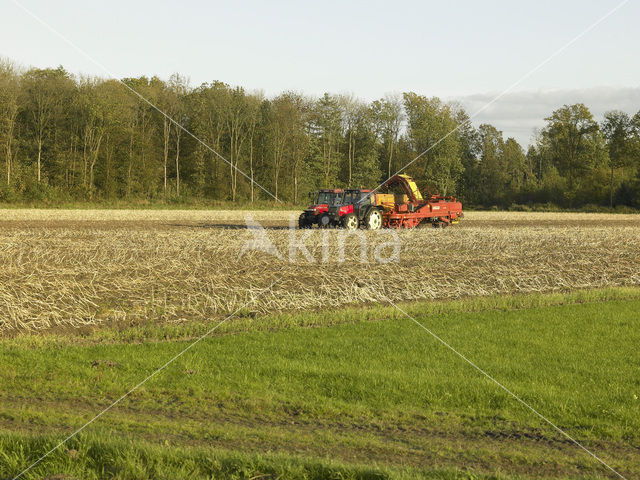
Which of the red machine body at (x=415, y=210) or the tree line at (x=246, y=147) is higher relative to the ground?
the tree line at (x=246, y=147)

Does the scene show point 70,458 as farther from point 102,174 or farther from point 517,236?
point 102,174

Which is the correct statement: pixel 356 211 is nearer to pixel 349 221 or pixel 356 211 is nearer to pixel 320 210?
pixel 349 221

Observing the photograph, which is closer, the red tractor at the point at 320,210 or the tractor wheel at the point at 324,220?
the tractor wheel at the point at 324,220

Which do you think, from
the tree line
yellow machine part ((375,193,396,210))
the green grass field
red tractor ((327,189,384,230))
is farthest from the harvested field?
the tree line

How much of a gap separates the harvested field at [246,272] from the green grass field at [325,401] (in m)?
1.49

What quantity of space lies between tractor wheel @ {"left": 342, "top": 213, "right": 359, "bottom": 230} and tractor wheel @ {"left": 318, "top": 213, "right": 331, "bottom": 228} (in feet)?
2.81

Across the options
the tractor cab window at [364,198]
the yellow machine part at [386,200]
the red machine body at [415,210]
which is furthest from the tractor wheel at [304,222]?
the red machine body at [415,210]

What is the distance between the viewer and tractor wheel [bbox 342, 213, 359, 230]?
32062 millimetres

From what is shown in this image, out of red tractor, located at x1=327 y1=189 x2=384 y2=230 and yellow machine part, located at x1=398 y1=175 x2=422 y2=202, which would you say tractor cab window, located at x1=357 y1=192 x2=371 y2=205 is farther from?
yellow machine part, located at x1=398 y1=175 x2=422 y2=202

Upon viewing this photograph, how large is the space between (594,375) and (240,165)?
195 ft

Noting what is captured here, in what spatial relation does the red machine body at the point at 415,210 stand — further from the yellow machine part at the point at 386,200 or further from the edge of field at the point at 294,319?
the edge of field at the point at 294,319

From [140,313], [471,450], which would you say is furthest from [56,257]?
[471,450]

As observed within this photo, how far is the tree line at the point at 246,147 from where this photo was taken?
182 ft

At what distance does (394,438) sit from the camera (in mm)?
6824
